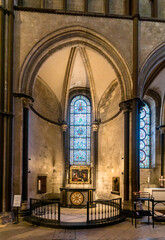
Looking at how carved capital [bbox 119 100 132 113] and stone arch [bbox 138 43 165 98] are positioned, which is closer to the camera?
carved capital [bbox 119 100 132 113]

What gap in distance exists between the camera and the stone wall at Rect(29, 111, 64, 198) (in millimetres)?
13625

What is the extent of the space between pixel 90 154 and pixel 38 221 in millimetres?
7961

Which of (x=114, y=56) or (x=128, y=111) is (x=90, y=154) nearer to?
(x=128, y=111)

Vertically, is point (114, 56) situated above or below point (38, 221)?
above

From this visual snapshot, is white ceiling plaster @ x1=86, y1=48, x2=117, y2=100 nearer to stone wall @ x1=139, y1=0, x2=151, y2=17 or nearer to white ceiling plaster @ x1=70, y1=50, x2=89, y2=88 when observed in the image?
white ceiling plaster @ x1=70, y1=50, x2=89, y2=88

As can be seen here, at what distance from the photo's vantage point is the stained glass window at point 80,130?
17281 millimetres

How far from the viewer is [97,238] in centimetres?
810

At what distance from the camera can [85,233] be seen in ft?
28.3

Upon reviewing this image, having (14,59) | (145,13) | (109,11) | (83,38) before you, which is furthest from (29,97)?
(145,13)

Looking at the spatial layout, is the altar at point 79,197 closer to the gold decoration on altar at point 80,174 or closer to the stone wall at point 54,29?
the gold decoration on altar at point 80,174

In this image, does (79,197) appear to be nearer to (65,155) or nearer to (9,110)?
(65,155)

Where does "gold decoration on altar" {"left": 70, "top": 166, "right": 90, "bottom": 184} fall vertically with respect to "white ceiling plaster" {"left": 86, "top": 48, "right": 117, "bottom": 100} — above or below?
below

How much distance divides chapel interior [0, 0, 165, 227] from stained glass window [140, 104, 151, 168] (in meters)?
0.07

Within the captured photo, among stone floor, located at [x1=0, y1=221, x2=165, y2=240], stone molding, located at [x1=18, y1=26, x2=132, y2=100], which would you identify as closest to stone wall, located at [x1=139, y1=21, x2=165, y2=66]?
stone molding, located at [x1=18, y1=26, x2=132, y2=100]
